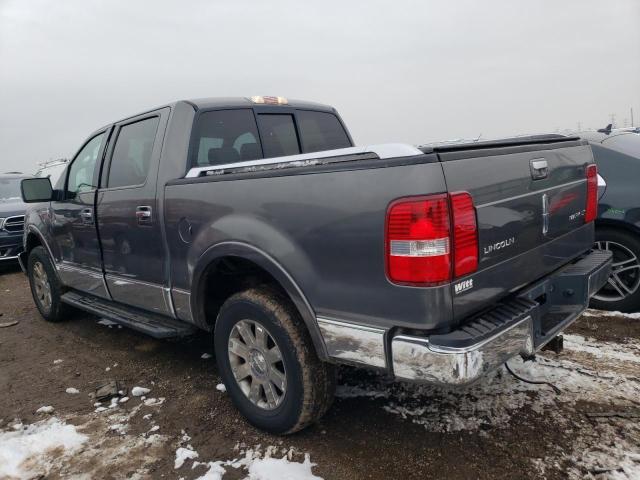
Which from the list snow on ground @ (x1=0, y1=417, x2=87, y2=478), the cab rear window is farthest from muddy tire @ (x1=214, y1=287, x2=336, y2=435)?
the cab rear window

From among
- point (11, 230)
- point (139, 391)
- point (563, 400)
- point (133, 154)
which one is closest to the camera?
point (563, 400)

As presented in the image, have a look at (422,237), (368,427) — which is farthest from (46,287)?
(422,237)

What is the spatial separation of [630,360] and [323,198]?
267cm

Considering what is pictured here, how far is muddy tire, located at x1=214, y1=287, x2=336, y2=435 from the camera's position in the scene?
238 centimetres

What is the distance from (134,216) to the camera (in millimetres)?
3271

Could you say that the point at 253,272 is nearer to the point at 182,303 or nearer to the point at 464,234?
the point at 182,303

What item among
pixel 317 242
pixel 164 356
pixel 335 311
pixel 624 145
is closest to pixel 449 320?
pixel 335 311

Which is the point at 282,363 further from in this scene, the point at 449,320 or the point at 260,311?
the point at 449,320

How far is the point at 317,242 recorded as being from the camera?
215cm

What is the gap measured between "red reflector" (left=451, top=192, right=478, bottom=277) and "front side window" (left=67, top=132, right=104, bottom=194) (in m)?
3.17

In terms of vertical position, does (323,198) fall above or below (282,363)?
above

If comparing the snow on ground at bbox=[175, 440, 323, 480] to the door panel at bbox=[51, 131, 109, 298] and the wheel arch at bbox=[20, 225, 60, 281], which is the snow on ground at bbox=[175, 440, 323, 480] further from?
the wheel arch at bbox=[20, 225, 60, 281]

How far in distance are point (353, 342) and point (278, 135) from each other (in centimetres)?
204

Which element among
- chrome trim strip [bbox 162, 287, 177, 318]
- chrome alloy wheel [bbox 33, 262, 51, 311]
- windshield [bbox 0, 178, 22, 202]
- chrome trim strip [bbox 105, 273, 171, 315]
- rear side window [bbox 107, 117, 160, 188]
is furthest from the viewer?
windshield [bbox 0, 178, 22, 202]
